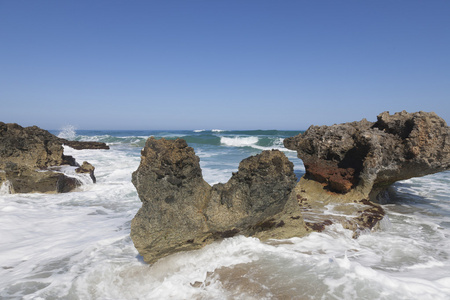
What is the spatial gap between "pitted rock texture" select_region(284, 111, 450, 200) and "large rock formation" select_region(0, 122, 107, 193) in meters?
5.86

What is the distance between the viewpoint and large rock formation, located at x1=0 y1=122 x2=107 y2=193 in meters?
6.56

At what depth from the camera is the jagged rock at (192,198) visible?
2.86m

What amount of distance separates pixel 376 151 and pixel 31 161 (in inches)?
320

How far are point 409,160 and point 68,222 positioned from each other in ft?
19.1

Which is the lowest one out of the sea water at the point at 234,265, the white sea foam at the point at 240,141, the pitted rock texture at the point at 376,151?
the sea water at the point at 234,265

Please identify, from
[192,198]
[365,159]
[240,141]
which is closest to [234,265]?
[192,198]

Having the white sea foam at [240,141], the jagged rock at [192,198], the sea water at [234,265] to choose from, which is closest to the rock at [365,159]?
the sea water at [234,265]

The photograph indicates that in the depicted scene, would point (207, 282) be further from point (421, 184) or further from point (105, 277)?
point (421, 184)

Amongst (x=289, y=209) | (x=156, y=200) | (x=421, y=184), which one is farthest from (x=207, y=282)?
(x=421, y=184)

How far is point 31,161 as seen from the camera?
741 cm

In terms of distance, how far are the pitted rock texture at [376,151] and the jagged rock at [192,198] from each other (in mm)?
2366

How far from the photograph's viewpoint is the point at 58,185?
676 cm

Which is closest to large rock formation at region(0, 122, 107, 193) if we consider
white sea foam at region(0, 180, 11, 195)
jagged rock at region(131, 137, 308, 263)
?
white sea foam at region(0, 180, 11, 195)

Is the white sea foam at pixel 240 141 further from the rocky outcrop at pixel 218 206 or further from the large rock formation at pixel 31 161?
the rocky outcrop at pixel 218 206
